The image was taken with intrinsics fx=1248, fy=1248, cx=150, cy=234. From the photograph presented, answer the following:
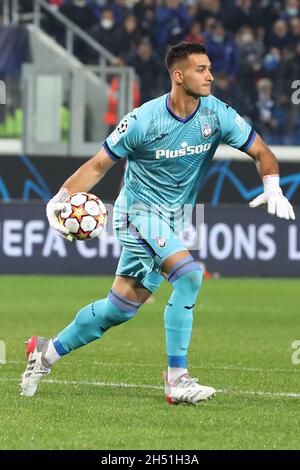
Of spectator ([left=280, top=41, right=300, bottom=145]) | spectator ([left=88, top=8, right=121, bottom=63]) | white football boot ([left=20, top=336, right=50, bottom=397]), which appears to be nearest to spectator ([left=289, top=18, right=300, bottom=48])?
spectator ([left=280, top=41, right=300, bottom=145])

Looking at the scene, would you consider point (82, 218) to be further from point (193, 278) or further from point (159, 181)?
point (193, 278)

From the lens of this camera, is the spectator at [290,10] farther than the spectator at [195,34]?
Yes

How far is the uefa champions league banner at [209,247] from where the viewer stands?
1825 centimetres

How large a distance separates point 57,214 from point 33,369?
1.01 metres

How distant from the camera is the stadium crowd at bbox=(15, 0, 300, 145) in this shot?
21453 millimetres

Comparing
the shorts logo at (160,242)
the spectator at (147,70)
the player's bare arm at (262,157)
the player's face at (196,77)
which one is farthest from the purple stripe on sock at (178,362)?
the spectator at (147,70)

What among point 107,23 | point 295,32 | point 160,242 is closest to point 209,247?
point 295,32

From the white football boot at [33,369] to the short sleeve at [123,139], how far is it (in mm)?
1284

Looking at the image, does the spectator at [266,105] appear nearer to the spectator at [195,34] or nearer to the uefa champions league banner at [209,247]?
the spectator at [195,34]

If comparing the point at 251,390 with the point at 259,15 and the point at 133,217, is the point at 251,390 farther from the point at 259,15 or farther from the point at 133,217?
the point at 259,15

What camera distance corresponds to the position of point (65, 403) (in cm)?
722

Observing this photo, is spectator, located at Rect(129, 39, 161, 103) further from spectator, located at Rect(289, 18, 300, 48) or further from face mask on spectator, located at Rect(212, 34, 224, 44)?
spectator, located at Rect(289, 18, 300, 48)

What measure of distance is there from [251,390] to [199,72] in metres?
2.04

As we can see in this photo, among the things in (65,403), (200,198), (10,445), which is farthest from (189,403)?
(200,198)
